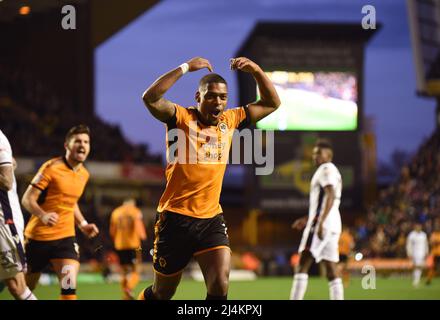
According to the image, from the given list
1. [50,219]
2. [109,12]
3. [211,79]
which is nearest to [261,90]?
[211,79]

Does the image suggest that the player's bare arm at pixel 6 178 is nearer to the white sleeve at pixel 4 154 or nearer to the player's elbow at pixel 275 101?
the white sleeve at pixel 4 154

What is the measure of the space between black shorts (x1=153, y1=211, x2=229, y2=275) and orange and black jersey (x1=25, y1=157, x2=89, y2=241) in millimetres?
2296

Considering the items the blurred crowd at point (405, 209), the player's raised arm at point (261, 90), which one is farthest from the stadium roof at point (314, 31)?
the player's raised arm at point (261, 90)

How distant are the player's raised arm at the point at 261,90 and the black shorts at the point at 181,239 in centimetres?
113

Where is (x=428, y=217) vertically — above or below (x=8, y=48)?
below

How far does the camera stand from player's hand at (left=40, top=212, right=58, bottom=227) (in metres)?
8.52

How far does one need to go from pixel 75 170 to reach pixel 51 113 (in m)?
25.5

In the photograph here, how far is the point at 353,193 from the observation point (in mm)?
32531

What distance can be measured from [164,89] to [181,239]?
1.39m

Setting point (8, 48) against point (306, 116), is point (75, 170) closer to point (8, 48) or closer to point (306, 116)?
point (306, 116)

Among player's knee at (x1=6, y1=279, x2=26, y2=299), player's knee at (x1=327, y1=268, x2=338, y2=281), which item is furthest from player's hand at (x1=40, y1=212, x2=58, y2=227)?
player's knee at (x1=327, y1=268, x2=338, y2=281)

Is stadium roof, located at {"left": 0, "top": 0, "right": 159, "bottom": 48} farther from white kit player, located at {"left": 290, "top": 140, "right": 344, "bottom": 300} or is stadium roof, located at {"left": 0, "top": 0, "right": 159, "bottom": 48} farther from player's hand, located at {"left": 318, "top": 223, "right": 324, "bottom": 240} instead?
player's hand, located at {"left": 318, "top": 223, "right": 324, "bottom": 240}

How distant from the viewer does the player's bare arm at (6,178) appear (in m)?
7.36
